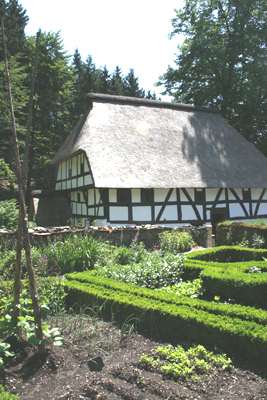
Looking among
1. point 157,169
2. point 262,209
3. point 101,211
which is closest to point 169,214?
point 157,169

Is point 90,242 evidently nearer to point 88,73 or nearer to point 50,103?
point 50,103

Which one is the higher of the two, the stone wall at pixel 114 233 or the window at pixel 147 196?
the window at pixel 147 196

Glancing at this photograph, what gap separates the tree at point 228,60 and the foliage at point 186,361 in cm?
2169

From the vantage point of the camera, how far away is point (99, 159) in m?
13.7

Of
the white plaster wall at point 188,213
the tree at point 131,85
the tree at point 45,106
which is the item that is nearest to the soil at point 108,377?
the white plaster wall at point 188,213

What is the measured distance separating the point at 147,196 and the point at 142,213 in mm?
821

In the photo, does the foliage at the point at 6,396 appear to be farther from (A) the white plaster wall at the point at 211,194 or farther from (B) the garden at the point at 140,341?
(A) the white plaster wall at the point at 211,194

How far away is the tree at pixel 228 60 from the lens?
22438 millimetres

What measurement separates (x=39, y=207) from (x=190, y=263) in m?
12.8

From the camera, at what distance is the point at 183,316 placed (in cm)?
402

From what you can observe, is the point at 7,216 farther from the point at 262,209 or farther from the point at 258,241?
the point at 262,209

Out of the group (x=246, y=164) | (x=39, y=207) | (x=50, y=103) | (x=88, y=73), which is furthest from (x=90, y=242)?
(x=88, y=73)

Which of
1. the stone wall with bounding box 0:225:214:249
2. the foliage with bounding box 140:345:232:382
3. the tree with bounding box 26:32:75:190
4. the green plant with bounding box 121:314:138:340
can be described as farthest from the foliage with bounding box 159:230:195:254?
the tree with bounding box 26:32:75:190

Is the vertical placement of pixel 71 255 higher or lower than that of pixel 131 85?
lower
